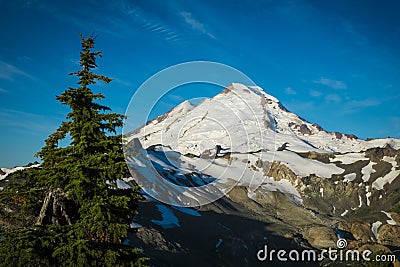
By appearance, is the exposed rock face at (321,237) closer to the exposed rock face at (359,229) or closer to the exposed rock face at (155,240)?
the exposed rock face at (359,229)

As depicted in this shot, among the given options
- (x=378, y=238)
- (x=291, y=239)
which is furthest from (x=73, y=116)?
(x=378, y=238)

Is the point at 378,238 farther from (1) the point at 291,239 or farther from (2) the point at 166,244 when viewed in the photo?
(2) the point at 166,244

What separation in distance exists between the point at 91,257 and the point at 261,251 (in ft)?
294

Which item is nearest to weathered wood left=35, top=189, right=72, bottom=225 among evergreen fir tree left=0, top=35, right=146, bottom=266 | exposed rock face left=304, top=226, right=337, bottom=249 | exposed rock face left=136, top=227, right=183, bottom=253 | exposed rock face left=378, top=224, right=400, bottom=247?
evergreen fir tree left=0, top=35, right=146, bottom=266

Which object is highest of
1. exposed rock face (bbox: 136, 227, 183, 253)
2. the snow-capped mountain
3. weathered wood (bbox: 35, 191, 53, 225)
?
the snow-capped mountain

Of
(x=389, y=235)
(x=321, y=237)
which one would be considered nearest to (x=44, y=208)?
(x=321, y=237)

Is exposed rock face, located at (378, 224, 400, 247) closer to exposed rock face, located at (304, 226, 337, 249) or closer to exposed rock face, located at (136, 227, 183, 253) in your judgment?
exposed rock face, located at (304, 226, 337, 249)

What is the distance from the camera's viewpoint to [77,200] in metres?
15.1

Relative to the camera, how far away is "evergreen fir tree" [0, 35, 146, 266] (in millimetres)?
12398

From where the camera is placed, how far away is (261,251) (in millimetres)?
95562

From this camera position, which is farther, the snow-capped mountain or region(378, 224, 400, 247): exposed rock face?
region(378, 224, 400, 247): exposed rock face

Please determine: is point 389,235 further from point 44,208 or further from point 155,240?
point 44,208

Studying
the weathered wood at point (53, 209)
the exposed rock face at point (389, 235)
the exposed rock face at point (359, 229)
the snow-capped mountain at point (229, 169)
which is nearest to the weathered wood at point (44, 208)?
the weathered wood at point (53, 209)

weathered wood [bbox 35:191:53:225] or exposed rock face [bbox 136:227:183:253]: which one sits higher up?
exposed rock face [bbox 136:227:183:253]
